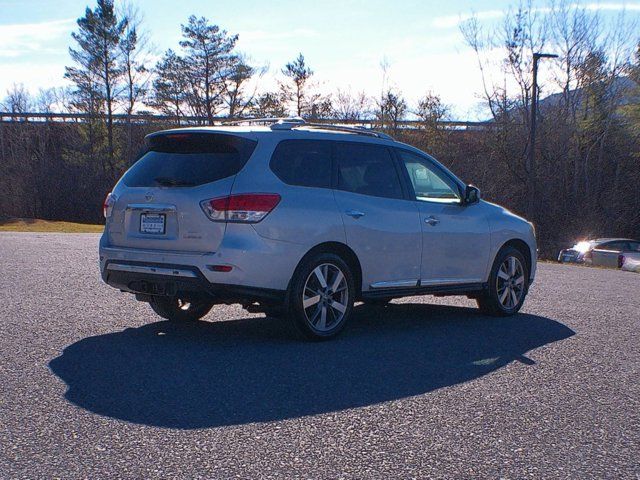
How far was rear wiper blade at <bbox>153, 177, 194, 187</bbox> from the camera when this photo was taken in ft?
22.6

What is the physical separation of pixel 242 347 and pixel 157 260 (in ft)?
3.25

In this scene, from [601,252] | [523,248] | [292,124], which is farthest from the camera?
[601,252]

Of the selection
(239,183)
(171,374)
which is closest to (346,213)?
(239,183)

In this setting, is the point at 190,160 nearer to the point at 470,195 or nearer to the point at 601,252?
the point at 470,195

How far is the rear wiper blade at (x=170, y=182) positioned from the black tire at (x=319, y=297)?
115 cm

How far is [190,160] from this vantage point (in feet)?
23.1

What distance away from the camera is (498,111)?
50281 millimetres

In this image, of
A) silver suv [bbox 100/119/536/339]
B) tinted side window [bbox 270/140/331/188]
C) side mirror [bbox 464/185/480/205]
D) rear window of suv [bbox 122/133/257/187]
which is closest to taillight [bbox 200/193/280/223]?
silver suv [bbox 100/119/536/339]

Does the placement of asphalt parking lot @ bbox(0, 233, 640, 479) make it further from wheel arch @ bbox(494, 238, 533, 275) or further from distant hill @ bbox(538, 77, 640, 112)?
distant hill @ bbox(538, 77, 640, 112)

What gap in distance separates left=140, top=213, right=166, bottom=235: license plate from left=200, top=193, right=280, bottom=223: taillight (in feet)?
1.47

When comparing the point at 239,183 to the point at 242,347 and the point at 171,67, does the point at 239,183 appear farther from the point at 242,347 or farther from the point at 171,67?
the point at 171,67

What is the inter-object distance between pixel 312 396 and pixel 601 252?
77.5 feet

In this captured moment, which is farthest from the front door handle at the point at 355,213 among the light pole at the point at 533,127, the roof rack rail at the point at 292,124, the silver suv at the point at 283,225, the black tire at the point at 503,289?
the light pole at the point at 533,127

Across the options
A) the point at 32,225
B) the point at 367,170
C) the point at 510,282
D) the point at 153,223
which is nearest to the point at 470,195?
the point at 510,282
